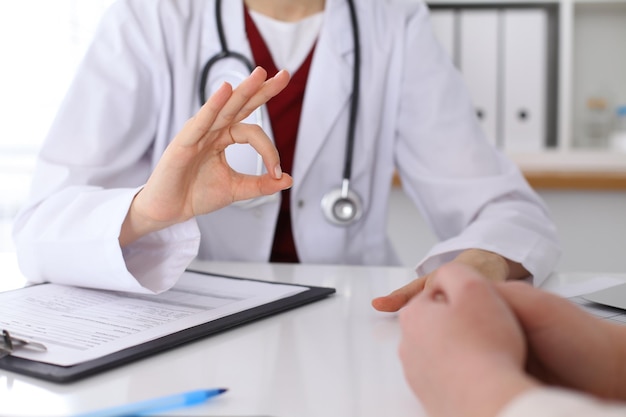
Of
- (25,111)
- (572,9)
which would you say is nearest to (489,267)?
(25,111)

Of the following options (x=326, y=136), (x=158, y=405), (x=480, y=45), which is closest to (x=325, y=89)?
(x=326, y=136)

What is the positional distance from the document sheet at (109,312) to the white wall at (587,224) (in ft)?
3.58

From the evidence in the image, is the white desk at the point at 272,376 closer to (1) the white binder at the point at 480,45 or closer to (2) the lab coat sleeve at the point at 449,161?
(2) the lab coat sleeve at the point at 449,161

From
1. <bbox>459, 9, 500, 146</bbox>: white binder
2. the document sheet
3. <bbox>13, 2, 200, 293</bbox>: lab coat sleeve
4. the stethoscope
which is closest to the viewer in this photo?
the document sheet

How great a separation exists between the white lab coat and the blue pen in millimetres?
478

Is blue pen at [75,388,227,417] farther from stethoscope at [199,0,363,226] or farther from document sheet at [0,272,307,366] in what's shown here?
stethoscope at [199,0,363,226]

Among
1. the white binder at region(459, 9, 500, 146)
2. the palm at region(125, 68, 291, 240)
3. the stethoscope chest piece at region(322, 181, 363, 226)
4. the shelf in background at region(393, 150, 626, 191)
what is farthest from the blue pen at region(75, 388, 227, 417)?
the white binder at region(459, 9, 500, 146)

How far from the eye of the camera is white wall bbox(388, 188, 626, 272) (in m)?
1.71

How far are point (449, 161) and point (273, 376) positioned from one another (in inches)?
27.6

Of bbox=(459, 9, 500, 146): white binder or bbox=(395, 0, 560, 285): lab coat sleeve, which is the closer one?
bbox=(395, 0, 560, 285): lab coat sleeve

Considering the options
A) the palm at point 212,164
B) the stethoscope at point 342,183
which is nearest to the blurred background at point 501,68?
the stethoscope at point 342,183

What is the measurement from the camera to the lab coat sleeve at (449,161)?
3.35 feet

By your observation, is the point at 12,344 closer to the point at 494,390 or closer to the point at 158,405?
the point at 158,405

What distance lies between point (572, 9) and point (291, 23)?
2393 mm
